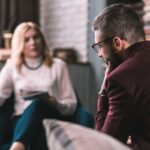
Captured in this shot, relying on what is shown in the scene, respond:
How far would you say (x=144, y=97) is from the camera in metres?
1.31

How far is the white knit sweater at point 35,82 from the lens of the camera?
3.09 meters

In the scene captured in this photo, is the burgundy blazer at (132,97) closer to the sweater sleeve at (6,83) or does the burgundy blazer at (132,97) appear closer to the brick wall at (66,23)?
the sweater sleeve at (6,83)

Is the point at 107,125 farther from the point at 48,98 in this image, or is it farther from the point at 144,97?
the point at 48,98

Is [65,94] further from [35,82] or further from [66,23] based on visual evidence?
[66,23]

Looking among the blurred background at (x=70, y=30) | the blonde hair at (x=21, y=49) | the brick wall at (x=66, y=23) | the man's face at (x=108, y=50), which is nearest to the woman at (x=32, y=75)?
the blonde hair at (x=21, y=49)

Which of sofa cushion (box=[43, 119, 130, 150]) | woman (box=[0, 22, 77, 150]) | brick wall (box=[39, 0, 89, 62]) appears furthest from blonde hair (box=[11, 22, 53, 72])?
sofa cushion (box=[43, 119, 130, 150])

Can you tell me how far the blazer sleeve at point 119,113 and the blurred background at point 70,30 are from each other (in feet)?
7.42

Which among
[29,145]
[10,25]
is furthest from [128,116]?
[10,25]

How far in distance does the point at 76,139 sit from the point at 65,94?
226 cm

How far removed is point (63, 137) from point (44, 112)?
196 cm

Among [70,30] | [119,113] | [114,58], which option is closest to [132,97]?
[119,113]

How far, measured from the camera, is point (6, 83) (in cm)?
311

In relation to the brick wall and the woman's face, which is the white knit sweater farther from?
the brick wall

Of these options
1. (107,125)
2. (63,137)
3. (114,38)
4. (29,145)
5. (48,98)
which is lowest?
(29,145)
